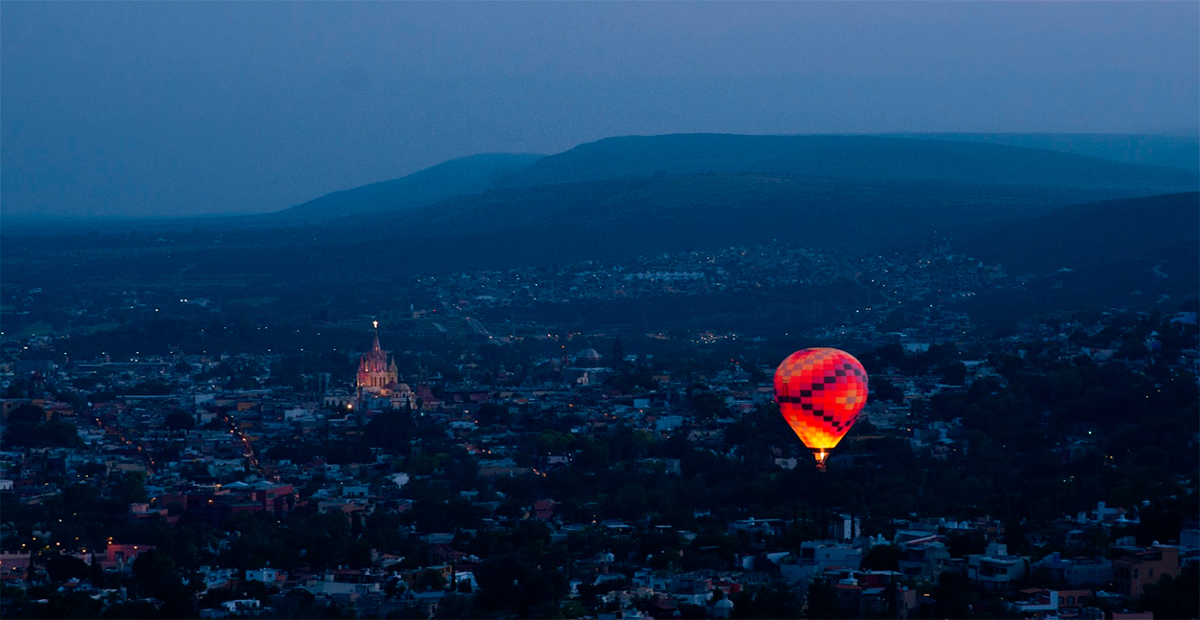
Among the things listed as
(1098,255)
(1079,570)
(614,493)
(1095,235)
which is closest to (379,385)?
(614,493)

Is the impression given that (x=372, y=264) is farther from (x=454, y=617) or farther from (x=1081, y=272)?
(x=454, y=617)

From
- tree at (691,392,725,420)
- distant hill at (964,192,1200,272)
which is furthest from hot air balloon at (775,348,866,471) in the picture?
distant hill at (964,192,1200,272)

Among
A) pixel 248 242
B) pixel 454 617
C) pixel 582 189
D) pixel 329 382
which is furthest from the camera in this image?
pixel 582 189

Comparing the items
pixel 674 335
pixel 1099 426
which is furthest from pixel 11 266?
pixel 1099 426

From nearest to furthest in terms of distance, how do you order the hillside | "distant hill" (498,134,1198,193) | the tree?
the tree
the hillside
"distant hill" (498,134,1198,193)

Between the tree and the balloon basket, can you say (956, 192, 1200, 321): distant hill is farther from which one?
the balloon basket

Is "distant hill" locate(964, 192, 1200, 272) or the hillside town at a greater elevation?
the hillside town
